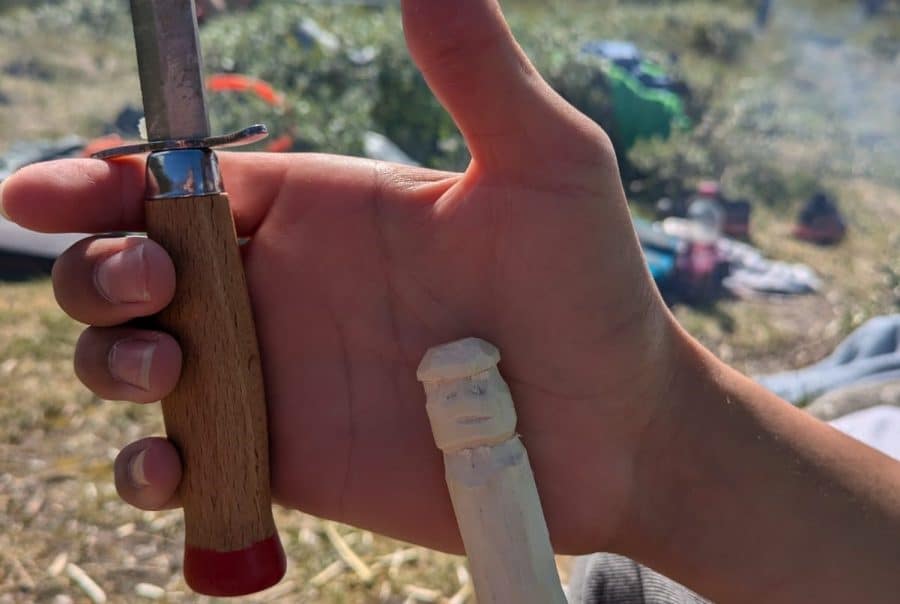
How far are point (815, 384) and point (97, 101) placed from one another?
558 cm

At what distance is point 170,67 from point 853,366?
2552mm

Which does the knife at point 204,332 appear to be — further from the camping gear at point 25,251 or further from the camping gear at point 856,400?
the camping gear at point 25,251

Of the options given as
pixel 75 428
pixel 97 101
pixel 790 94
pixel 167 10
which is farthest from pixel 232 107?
pixel 790 94

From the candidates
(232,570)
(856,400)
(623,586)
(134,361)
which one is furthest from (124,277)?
(856,400)

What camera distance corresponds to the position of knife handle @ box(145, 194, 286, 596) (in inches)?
44.1

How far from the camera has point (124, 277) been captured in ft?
3.64

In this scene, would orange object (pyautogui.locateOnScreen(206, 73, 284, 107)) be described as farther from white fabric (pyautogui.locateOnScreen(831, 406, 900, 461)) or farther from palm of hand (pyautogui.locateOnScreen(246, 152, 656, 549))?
palm of hand (pyautogui.locateOnScreen(246, 152, 656, 549))

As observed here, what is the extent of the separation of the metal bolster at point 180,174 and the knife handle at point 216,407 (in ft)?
0.05

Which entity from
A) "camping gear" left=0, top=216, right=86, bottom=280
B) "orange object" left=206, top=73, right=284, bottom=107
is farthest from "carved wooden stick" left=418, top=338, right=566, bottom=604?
"orange object" left=206, top=73, right=284, bottom=107

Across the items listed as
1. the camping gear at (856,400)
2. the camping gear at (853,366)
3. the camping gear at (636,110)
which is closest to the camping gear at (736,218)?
the camping gear at (636,110)

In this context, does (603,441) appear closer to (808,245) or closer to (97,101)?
(808,245)

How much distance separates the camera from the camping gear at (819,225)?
5484mm

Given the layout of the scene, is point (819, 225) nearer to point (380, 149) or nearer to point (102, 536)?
point (380, 149)

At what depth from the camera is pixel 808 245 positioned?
5.42 meters
